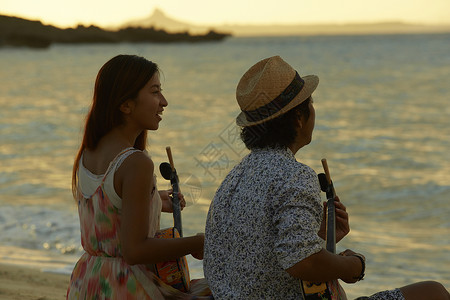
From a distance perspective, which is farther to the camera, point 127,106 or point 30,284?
point 30,284

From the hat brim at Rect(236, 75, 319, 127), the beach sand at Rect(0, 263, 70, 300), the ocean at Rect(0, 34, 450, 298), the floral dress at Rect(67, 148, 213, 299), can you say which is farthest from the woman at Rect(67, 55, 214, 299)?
the beach sand at Rect(0, 263, 70, 300)

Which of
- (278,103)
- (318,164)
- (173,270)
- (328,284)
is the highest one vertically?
(278,103)

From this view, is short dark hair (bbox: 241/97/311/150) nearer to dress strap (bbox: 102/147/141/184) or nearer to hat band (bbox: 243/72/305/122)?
hat band (bbox: 243/72/305/122)

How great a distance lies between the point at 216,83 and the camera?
31578 mm

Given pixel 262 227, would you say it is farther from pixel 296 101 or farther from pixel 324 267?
pixel 296 101

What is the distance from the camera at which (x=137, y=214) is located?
2.32 metres

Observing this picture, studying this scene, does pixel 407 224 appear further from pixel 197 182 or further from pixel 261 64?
pixel 261 64

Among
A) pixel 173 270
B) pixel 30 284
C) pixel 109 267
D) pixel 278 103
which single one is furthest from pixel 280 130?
pixel 30 284

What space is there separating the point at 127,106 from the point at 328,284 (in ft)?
3.22

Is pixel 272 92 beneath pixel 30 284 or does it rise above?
above

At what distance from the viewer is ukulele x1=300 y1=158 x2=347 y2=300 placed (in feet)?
6.80

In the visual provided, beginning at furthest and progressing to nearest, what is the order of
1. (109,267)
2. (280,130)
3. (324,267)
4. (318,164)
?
(318,164)
(109,267)
(280,130)
(324,267)

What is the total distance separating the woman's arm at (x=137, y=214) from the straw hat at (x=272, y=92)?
1.25 ft

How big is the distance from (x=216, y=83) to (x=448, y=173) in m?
21.1
